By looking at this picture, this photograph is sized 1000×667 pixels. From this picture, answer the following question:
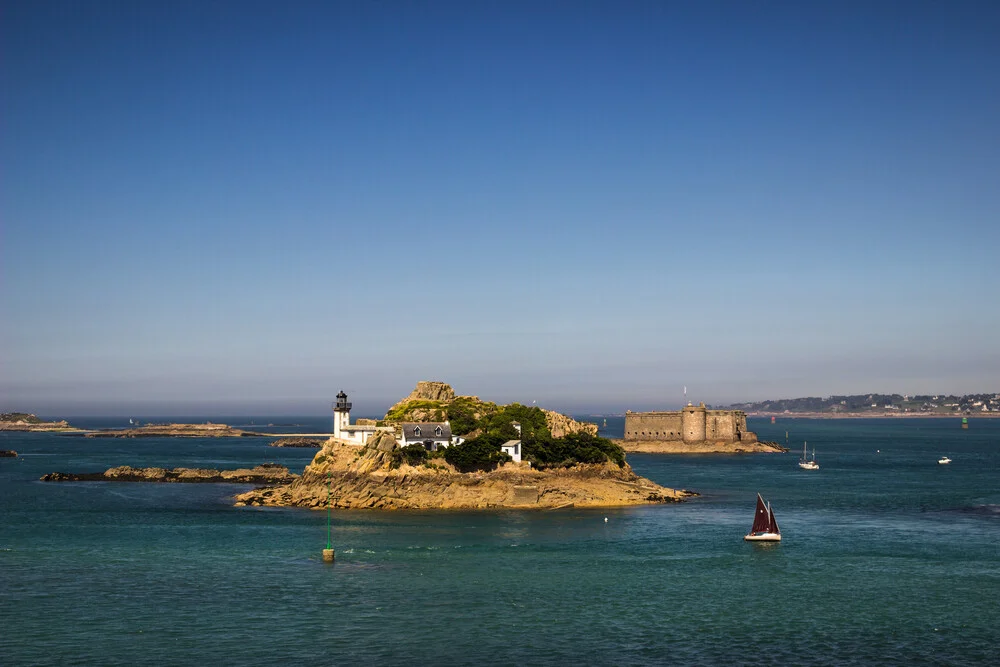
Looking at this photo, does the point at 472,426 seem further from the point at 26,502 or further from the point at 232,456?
the point at 232,456

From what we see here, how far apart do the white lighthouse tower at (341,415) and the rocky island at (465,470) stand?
356mm

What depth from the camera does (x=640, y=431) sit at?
169750 mm

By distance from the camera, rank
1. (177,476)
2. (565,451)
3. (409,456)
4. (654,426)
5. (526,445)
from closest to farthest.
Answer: (409,456) < (526,445) < (565,451) < (177,476) < (654,426)

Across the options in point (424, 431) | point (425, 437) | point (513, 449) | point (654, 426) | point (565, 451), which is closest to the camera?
point (425, 437)

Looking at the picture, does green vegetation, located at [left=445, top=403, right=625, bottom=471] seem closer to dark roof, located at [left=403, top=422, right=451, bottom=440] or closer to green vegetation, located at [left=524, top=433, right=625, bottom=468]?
green vegetation, located at [left=524, top=433, right=625, bottom=468]

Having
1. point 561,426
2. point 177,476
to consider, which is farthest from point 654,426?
point 177,476

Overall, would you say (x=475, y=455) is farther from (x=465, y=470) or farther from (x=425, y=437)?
(x=425, y=437)

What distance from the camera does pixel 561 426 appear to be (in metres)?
92.9

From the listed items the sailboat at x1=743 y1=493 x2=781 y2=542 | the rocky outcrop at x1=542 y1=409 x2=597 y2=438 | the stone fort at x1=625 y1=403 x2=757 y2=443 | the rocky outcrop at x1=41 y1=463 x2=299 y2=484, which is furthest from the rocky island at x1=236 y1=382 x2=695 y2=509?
the stone fort at x1=625 y1=403 x2=757 y2=443

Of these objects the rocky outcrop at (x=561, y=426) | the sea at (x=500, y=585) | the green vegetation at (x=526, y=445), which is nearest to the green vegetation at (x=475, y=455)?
the green vegetation at (x=526, y=445)

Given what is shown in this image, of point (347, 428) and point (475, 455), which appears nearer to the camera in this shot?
point (475, 455)

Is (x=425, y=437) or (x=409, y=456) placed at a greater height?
(x=425, y=437)

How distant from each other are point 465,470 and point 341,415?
1466cm

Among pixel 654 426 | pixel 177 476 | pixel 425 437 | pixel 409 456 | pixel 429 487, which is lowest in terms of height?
pixel 177 476
